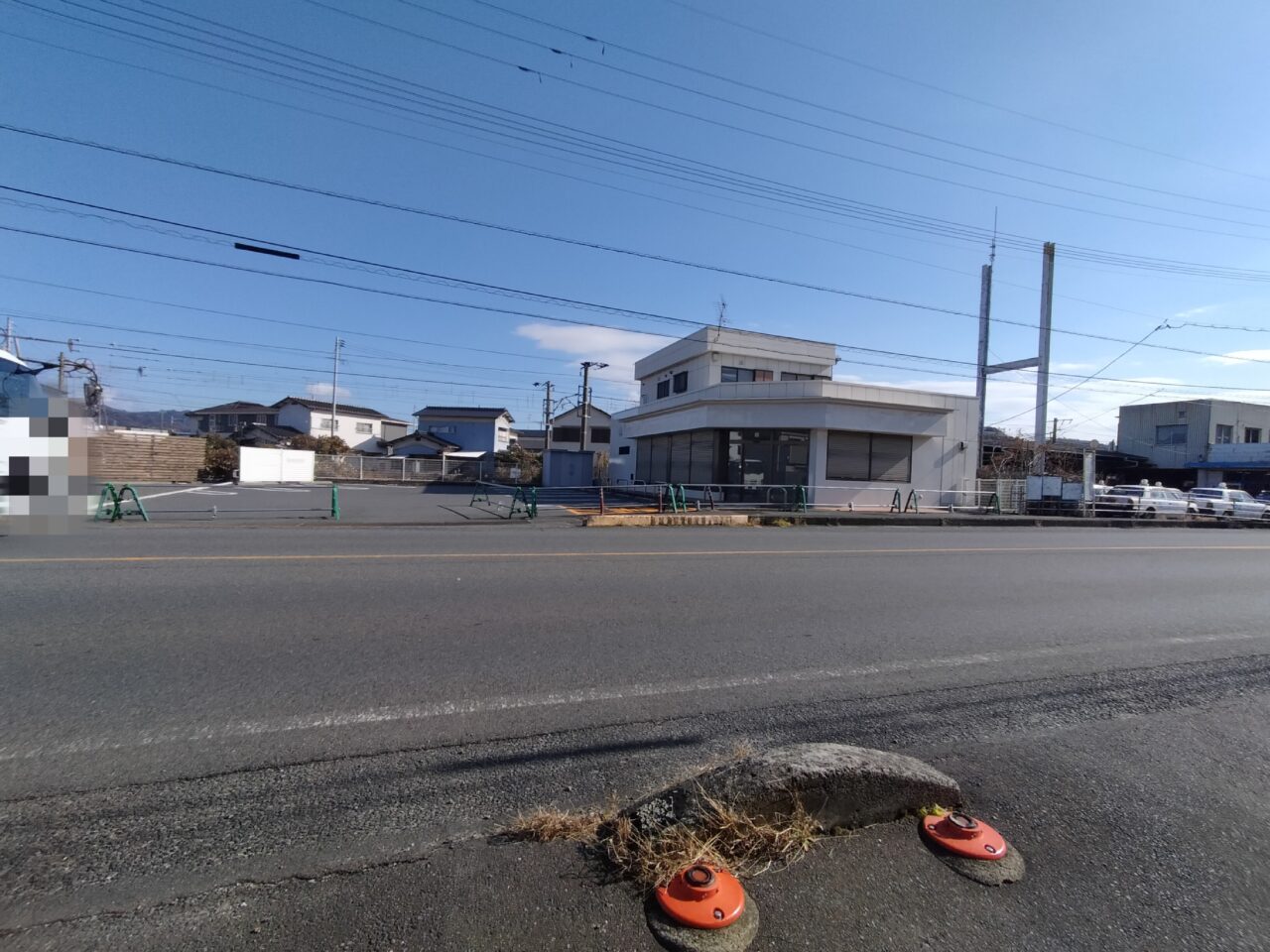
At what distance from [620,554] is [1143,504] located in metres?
26.7

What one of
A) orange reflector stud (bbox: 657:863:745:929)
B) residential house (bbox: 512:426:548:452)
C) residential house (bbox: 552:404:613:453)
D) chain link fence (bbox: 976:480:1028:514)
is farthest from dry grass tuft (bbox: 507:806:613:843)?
residential house (bbox: 512:426:548:452)

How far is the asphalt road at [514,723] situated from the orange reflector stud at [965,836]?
0.17m

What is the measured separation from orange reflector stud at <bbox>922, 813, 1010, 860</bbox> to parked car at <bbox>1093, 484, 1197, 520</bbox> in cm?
2747

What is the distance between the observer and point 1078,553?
488 inches

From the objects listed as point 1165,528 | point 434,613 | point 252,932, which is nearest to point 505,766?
point 252,932

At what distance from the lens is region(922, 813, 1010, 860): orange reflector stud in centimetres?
248

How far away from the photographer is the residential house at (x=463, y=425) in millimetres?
69938

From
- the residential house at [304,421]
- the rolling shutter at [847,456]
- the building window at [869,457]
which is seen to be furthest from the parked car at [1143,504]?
the residential house at [304,421]

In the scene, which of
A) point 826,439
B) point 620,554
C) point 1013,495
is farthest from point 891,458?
point 620,554

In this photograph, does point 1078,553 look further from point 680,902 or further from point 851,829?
point 680,902

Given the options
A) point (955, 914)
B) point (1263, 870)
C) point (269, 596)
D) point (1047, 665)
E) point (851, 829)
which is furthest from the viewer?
point (269, 596)

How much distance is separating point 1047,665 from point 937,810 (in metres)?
3.07

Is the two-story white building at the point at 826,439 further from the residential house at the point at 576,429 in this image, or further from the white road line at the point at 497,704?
the residential house at the point at 576,429

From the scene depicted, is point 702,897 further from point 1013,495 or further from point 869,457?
point 1013,495
